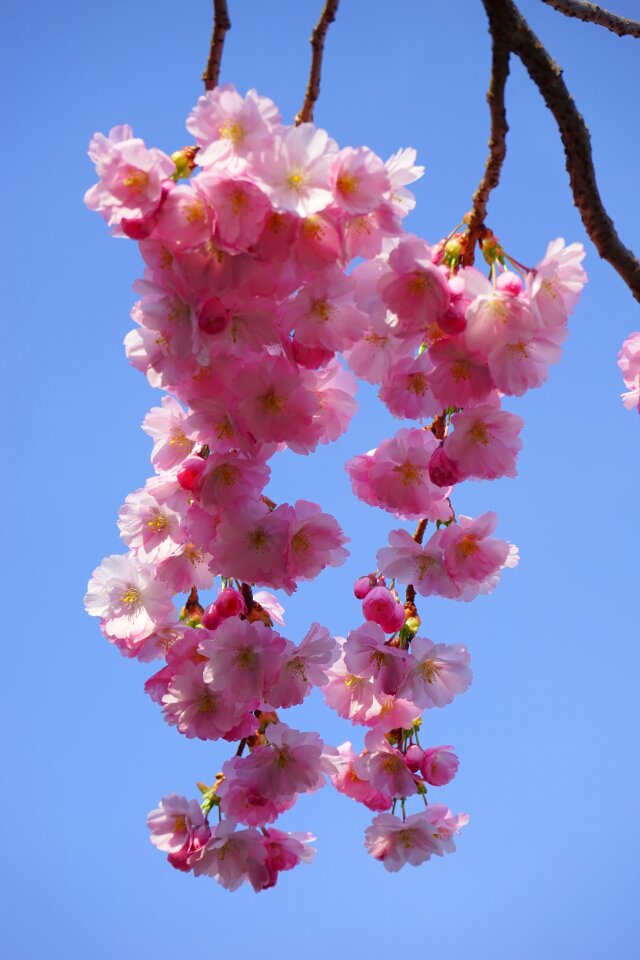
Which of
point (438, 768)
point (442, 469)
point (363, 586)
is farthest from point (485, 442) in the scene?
point (438, 768)

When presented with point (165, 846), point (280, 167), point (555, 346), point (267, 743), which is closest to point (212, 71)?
point (280, 167)

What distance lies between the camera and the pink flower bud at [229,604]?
222 cm

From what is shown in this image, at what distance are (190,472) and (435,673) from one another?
0.88 metres

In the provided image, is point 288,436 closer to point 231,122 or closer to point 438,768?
point 231,122

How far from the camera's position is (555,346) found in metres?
1.88

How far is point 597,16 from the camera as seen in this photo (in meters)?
2.27

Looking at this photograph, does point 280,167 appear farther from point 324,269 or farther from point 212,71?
point 212,71

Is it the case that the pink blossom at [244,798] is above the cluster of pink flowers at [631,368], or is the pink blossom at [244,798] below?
below

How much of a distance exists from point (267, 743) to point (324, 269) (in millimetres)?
1266

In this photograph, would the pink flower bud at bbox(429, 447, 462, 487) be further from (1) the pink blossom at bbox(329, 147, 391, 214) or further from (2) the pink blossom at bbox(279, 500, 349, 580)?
(1) the pink blossom at bbox(329, 147, 391, 214)

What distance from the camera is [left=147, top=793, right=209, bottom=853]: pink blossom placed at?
2381mm

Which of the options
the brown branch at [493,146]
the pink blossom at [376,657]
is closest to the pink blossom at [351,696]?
the pink blossom at [376,657]

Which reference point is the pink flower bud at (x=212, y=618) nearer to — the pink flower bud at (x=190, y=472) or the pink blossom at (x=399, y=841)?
the pink flower bud at (x=190, y=472)

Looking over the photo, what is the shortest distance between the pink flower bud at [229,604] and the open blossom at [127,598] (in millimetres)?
163
